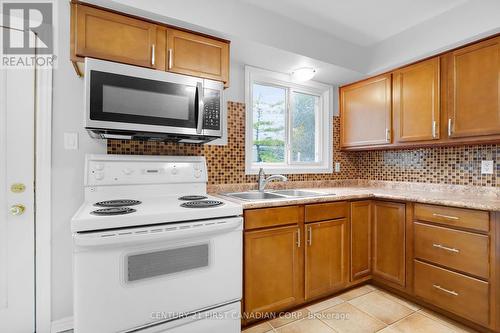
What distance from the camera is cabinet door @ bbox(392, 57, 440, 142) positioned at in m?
2.15

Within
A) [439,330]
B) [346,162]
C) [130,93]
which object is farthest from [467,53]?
[130,93]

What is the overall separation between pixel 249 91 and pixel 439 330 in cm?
231

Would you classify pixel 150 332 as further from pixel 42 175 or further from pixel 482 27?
pixel 482 27

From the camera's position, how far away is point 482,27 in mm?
1816

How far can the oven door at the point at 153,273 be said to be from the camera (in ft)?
3.81

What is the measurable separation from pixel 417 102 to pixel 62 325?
317 cm

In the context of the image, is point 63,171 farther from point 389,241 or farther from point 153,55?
point 389,241

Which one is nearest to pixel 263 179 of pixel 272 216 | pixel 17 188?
pixel 272 216

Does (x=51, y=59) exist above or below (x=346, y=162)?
above

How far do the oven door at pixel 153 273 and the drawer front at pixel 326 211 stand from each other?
66cm

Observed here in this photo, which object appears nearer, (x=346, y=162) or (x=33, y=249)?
(x=33, y=249)

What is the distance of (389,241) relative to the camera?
2205 mm

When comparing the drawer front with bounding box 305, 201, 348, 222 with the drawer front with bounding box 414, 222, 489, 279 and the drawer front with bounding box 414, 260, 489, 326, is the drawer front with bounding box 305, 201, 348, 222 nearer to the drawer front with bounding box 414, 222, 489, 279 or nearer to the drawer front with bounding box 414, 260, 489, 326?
the drawer front with bounding box 414, 222, 489, 279

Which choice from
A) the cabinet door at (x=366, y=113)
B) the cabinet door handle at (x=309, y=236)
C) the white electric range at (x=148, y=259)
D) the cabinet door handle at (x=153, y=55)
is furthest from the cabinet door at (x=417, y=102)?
the cabinet door handle at (x=153, y=55)
